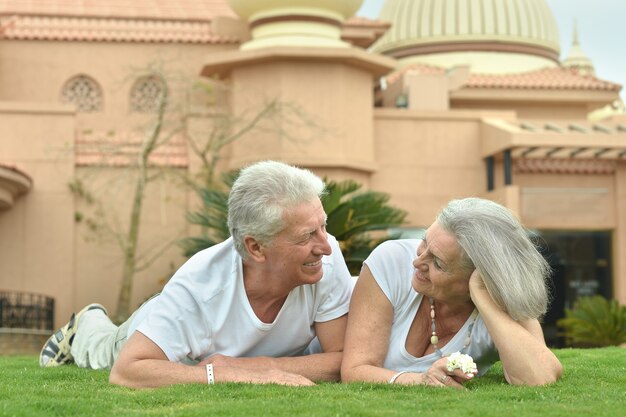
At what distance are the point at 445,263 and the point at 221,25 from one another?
20072mm

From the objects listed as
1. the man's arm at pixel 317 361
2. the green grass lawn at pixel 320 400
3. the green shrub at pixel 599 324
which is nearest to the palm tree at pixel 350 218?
the green shrub at pixel 599 324

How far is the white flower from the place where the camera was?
18.9 ft

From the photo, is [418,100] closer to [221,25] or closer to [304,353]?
[221,25]

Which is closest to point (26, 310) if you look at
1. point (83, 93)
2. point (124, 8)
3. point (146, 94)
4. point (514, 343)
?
point (83, 93)

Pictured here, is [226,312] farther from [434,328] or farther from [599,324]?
[599,324]

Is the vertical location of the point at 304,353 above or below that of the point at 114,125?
below

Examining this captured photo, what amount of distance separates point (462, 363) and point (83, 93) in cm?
2089

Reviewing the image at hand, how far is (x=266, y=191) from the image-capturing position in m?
5.84

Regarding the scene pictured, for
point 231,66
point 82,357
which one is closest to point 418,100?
point 231,66

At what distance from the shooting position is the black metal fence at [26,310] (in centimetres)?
2138

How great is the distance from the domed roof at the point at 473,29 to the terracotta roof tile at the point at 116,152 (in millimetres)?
9731

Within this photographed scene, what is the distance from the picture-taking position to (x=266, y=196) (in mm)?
5836

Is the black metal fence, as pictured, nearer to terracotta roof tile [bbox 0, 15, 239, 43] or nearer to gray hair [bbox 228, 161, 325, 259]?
terracotta roof tile [bbox 0, 15, 239, 43]

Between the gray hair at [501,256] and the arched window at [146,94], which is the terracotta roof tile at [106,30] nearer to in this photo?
the arched window at [146,94]
